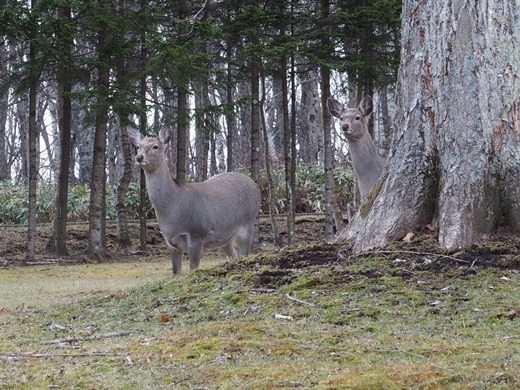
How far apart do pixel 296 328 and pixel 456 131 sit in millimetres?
2649

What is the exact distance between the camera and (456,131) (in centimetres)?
787

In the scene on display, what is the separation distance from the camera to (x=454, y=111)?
7.89 m

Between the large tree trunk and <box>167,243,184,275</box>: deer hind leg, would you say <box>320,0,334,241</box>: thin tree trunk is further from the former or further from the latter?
the large tree trunk

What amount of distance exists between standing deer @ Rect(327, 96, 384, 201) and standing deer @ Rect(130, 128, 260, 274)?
1994mm

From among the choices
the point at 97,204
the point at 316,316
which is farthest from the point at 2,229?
the point at 316,316

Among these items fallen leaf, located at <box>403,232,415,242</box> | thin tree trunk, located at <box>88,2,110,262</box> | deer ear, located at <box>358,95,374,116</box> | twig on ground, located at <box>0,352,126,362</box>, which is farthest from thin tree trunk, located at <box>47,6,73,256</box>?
twig on ground, located at <box>0,352,126,362</box>

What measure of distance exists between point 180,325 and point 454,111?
3.06 metres

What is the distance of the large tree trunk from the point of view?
778 centimetres

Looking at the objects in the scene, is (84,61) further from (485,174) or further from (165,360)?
(165,360)

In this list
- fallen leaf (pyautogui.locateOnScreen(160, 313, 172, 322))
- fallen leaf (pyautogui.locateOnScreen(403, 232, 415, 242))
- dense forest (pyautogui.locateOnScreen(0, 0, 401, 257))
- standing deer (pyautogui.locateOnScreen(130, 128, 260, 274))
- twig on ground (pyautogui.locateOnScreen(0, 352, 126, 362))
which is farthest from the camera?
dense forest (pyautogui.locateOnScreen(0, 0, 401, 257))

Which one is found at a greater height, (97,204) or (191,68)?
(191,68)

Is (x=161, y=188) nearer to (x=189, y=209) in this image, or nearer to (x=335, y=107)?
(x=189, y=209)

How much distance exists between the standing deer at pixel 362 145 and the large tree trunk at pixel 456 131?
5.34 metres

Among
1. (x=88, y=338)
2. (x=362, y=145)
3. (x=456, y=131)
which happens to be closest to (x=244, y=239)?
(x=362, y=145)
